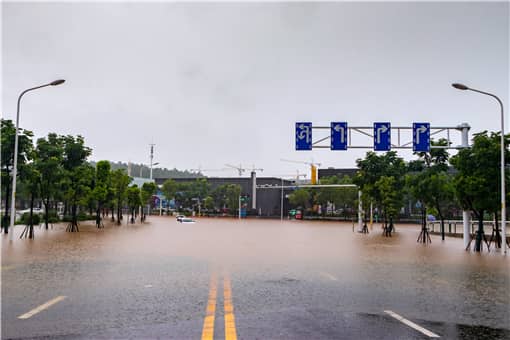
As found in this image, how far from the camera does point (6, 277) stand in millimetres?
12383

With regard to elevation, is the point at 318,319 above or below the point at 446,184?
below

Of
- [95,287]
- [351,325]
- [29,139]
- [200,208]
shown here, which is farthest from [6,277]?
[200,208]

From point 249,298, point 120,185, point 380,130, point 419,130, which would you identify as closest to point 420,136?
point 419,130

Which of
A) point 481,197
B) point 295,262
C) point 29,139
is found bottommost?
point 295,262

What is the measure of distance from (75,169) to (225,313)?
101 feet

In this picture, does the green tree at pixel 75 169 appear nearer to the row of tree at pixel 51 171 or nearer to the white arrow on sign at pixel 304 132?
the row of tree at pixel 51 171

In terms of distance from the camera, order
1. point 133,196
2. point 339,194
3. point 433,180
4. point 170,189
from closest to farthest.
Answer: point 433,180
point 133,196
point 339,194
point 170,189

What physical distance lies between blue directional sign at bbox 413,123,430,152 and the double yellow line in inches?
737

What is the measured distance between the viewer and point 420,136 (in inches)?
1061

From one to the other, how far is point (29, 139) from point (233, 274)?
19.9 m

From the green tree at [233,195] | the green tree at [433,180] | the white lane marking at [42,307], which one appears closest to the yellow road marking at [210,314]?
the white lane marking at [42,307]

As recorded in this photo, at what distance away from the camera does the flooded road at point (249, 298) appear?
725 centimetres

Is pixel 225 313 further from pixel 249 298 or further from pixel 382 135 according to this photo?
pixel 382 135

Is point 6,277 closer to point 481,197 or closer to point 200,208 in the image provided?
point 481,197
